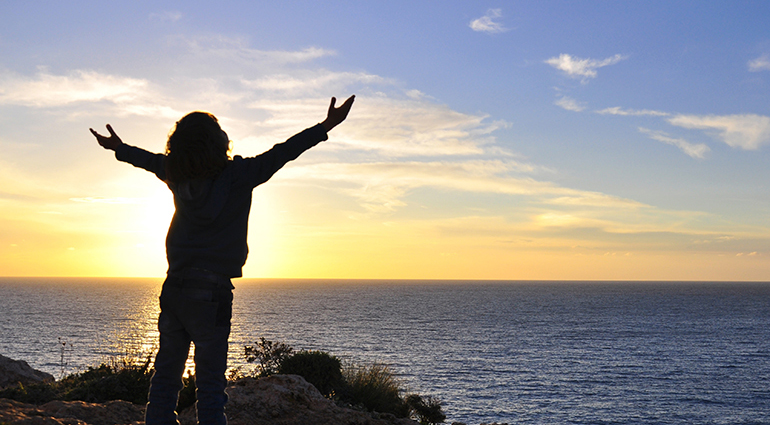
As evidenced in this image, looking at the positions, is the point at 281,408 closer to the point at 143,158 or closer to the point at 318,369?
the point at 143,158

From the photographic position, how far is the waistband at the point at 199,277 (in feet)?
12.9

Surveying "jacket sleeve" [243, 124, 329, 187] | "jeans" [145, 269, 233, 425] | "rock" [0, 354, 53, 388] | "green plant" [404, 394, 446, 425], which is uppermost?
"jacket sleeve" [243, 124, 329, 187]

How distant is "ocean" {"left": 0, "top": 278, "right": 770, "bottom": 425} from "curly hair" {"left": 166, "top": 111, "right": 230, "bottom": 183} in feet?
26.5

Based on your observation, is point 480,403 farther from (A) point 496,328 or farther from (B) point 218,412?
(A) point 496,328

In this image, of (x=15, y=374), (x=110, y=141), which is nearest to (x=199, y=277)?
(x=110, y=141)

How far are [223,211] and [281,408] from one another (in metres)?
4.76

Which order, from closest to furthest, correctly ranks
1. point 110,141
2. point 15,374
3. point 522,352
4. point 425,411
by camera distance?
1. point 110,141
2. point 15,374
3. point 425,411
4. point 522,352

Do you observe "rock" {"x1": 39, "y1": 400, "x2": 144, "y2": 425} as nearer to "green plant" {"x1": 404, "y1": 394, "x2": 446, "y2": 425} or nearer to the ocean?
the ocean

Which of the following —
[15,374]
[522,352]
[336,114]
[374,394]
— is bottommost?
[522,352]

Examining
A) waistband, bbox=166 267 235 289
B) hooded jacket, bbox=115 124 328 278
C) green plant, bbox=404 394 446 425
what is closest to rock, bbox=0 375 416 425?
waistband, bbox=166 267 235 289

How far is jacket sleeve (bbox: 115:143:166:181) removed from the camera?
4.41 meters

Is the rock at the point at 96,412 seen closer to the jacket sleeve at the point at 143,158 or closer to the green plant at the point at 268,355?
the jacket sleeve at the point at 143,158

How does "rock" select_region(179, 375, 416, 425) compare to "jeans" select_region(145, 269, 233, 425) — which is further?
"rock" select_region(179, 375, 416, 425)

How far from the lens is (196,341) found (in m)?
3.96
